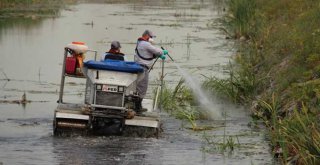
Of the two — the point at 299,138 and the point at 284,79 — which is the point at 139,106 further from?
the point at 299,138

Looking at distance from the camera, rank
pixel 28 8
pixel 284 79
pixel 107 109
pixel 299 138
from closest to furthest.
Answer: pixel 299 138
pixel 107 109
pixel 284 79
pixel 28 8

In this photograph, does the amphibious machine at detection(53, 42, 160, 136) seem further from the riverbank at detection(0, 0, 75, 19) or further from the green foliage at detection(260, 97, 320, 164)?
the riverbank at detection(0, 0, 75, 19)

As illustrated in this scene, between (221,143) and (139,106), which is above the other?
(139,106)

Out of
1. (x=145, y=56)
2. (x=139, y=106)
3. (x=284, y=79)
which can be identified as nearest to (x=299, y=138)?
(x=139, y=106)

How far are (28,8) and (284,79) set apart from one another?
28.3 m

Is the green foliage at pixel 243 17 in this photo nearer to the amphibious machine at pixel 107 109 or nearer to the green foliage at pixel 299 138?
the amphibious machine at pixel 107 109

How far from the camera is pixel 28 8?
1671 inches

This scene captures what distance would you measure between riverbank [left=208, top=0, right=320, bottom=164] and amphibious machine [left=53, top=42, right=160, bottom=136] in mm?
2182

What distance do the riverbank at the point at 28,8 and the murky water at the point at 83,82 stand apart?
3.77 feet

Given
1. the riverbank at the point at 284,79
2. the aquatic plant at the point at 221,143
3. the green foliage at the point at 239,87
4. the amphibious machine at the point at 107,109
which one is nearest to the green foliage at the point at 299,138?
the riverbank at the point at 284,79

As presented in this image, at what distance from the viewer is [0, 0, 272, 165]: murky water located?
1238 cm

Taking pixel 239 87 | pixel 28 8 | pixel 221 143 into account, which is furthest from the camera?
pixel 28 8

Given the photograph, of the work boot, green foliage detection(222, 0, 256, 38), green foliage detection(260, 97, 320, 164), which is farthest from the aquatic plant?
green foliage detection(222, 0, 256, 38)

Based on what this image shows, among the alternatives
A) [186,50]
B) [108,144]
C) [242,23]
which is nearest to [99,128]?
[108,144]
